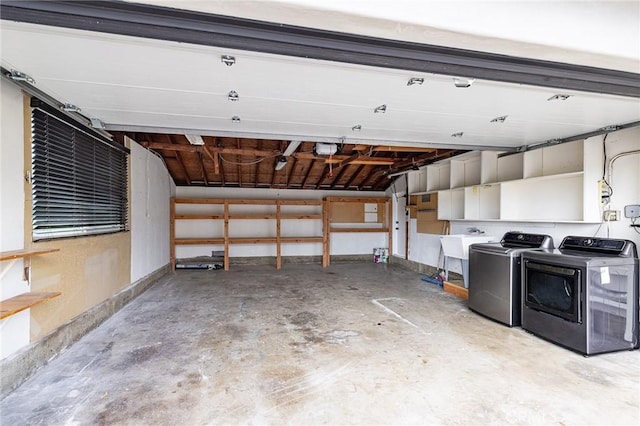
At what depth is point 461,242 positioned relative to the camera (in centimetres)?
463

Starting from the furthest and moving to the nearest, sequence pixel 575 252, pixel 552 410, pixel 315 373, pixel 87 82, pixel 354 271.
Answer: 1. pixel 354 271
2. pixel 575 252
3. pixel 315 373
4. pixel 87 82
5. pixel 552 410

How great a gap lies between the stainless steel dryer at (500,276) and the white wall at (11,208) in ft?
15.1

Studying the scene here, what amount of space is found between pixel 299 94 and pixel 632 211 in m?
3.59

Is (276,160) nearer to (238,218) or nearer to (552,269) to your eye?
(238,218)

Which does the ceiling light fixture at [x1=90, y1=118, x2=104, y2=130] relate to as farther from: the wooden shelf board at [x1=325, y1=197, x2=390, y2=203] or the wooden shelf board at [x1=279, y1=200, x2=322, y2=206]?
the wooden shelf board at [x1=325, y1=197, x2=390, y2=203]

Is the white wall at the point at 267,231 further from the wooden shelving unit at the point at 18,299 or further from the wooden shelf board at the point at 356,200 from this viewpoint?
the wooden shelving unit at the point at 18,299

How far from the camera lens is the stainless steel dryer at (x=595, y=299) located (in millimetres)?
2814

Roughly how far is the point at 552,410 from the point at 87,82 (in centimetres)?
400

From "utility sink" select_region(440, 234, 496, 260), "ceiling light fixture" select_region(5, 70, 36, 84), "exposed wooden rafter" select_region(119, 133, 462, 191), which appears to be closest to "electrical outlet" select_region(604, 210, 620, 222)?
"utility sink" select_region(440, 234, 496, 260)

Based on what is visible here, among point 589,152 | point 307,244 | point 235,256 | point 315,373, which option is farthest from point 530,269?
point 235,256

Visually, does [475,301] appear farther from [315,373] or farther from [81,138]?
[81,138]

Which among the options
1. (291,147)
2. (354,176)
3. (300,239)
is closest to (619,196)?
(291,147)

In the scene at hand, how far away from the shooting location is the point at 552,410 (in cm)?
202

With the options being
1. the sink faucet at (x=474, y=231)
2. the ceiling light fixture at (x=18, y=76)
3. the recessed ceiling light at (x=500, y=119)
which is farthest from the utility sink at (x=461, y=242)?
the ceiling light fixture at (x=18, y=76)
